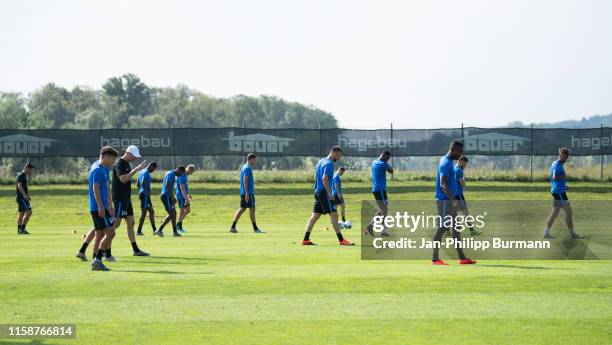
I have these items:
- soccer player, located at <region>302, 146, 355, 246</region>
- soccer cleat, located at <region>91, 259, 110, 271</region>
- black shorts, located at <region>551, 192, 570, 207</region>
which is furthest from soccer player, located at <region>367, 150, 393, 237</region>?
soccer cleat, located at <region>91, 259, 110, 271</region>

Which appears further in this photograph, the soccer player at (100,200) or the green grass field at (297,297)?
the soccer player at (100,200)

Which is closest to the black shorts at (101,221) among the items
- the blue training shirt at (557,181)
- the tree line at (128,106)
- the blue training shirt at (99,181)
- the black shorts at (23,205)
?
the blue training shirt at (99,181)

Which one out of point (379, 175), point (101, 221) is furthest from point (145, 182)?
point (101, 221)

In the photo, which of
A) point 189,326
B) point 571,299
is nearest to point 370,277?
point 571,299

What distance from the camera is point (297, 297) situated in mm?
12414

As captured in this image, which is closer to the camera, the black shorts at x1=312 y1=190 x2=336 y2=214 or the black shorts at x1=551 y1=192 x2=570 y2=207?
the black shorts at x1=312 y1=190 x2=336 y2=214

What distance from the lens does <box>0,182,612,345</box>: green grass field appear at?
32.1ft

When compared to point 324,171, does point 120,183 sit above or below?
below

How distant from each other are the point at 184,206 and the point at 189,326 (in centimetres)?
1850

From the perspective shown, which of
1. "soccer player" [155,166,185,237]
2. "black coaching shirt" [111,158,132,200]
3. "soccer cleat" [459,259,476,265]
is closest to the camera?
"soccer cleat" [459,259,476,265]

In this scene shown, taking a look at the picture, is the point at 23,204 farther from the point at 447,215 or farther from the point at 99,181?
the point at 447,215

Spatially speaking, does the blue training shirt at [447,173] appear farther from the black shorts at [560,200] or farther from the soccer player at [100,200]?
the black shorts at [560,200]

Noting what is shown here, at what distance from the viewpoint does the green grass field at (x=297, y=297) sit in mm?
9773

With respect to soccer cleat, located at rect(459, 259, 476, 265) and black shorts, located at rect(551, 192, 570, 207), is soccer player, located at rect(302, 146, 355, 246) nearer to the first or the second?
soccer cleat, located at rect(459, 259, 476, 265)
